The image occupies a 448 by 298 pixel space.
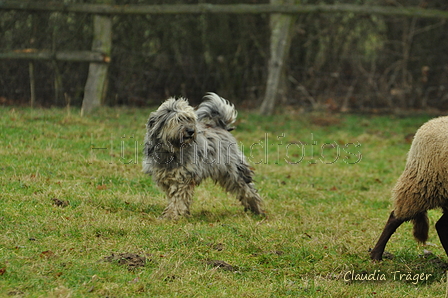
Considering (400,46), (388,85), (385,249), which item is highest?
(400,46)

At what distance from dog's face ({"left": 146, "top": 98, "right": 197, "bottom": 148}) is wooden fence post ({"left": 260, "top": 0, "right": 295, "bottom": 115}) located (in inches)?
266

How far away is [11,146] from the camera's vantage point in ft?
26.6

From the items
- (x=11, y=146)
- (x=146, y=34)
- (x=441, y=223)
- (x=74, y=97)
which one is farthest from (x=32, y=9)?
(x=441, y=223)

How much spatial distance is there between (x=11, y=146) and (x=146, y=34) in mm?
6438

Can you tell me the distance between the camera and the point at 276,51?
1312 cm

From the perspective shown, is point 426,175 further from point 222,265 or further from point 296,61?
point 296,61

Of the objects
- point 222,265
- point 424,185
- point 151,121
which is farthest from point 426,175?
point 151,121

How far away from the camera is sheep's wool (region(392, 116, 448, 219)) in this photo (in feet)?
17.5

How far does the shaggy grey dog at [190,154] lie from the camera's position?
21.0 ft

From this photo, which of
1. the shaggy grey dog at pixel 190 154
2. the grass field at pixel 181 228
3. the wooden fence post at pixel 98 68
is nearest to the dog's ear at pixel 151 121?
the shaggy grey dog at pixel 190 154

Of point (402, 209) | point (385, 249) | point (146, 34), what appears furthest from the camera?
point (146, 34)

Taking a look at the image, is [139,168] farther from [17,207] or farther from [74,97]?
[74,97]

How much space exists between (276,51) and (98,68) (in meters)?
3.83

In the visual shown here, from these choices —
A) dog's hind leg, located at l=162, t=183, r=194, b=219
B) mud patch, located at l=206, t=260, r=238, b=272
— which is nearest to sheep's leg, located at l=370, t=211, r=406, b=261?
mud patch, located at l=206, t=260, r=238, b=272
